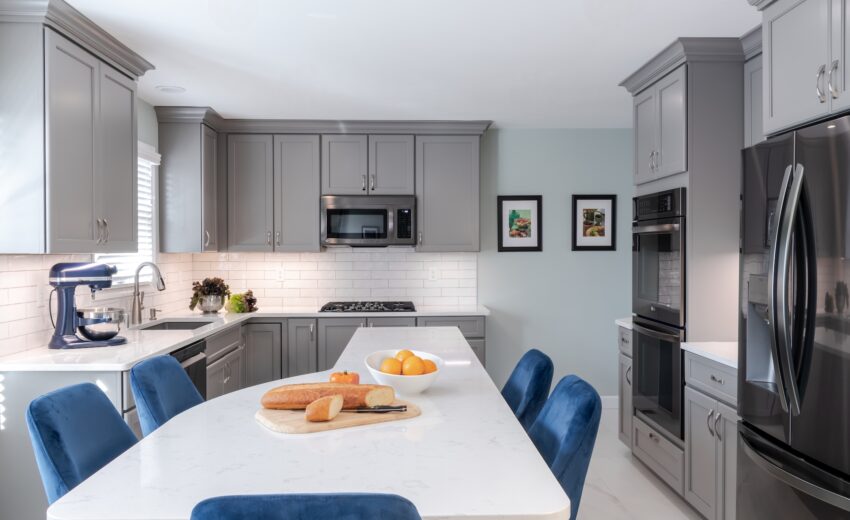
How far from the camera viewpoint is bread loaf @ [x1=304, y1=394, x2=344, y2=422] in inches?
57.6

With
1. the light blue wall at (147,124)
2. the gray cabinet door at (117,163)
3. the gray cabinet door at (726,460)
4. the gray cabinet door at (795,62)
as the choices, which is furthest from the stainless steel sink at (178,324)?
the gray cabinet door at (795,62)

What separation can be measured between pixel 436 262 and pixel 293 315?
1.38 m

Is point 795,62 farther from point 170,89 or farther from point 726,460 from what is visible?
point 170,89

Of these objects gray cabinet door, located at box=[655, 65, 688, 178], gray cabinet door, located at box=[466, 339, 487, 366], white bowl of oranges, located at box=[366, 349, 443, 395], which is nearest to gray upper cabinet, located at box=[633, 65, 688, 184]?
gray cabinet door, located at box=[655, 65, 688, 178]

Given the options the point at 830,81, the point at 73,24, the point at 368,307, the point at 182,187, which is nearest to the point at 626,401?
the point at 368,307

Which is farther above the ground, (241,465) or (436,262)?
(436,262)

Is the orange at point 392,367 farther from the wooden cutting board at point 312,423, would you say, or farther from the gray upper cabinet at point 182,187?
the gray upper cabinet at point 182,187

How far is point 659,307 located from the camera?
309cm

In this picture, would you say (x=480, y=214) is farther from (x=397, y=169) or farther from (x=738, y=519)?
(x=738, y=519)

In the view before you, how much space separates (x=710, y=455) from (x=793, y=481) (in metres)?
0.90

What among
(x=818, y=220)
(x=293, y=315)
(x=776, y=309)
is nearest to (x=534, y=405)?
(x=776, y=309)

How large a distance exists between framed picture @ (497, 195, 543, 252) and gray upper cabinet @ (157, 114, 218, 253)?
2.57 metres

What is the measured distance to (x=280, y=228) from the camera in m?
4.62

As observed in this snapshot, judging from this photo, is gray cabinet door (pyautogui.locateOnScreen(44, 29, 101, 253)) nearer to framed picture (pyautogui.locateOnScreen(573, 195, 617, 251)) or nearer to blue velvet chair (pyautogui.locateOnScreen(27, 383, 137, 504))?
blue velvet chair (pyautogui.locateOnScreen(27, 383, 137, 504))
